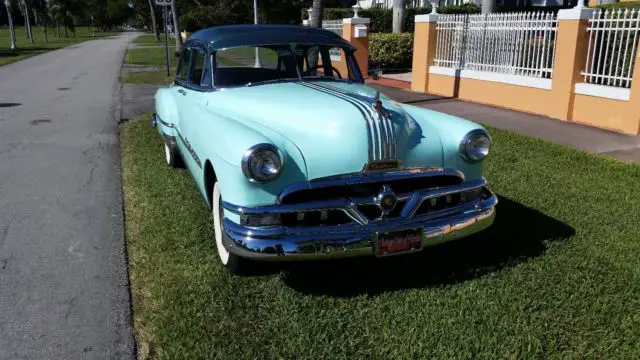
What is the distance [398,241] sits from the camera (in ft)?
10.9

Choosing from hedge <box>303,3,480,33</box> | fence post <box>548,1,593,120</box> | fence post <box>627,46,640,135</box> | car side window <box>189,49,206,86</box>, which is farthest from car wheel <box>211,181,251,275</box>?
hedge <box>303,3,480,33</box>

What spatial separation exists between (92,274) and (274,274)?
1.28 metres

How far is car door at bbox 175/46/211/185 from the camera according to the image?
4152 mm

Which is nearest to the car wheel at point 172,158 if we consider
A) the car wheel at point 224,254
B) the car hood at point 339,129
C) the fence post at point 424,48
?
the car hood at point 339,129

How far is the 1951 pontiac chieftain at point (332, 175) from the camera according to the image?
125 inches

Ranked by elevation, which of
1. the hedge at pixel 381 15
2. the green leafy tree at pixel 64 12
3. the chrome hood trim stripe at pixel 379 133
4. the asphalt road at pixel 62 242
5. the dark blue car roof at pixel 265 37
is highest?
the green leafy tree at pixel 64 12

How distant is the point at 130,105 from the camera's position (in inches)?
459

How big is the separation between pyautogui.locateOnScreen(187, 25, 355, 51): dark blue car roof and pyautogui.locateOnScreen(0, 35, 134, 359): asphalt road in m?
1.82

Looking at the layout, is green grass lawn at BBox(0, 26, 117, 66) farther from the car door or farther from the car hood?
the car hood

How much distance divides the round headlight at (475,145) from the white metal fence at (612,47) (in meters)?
5.36

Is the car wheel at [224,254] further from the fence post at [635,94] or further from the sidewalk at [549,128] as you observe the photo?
the fence post at [635,94]

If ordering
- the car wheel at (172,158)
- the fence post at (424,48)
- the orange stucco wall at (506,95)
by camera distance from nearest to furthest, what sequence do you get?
the car wheel at (172,158) → the orange stucco wall at (506,95) → the fence post at (424,48)

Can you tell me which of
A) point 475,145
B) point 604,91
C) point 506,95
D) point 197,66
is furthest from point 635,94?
point 197,66

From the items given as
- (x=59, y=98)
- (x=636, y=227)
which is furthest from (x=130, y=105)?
(x=636, y=227)
